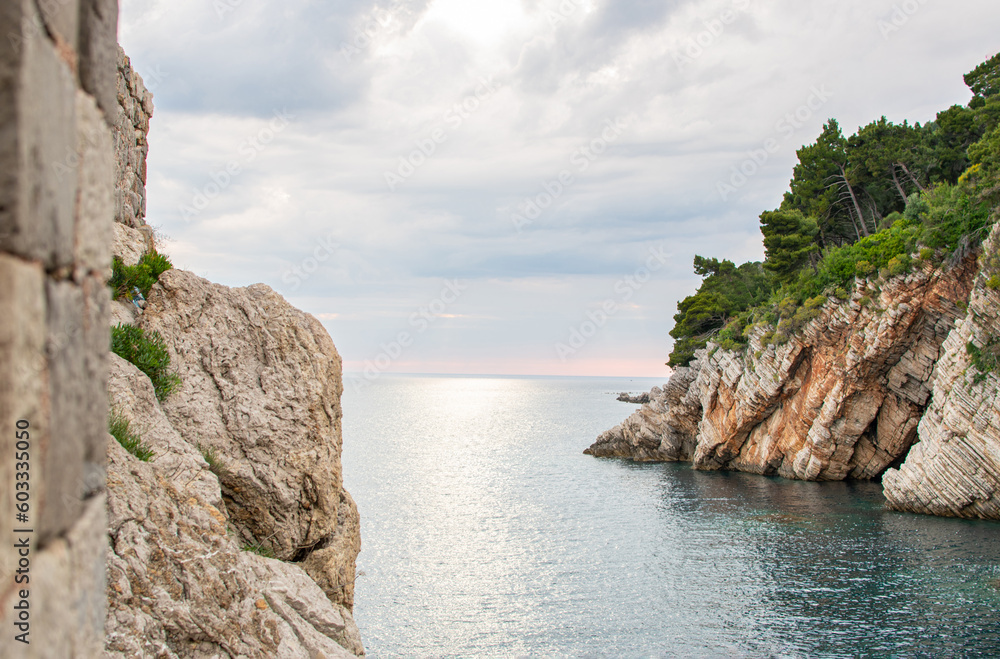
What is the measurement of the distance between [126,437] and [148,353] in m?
2.26

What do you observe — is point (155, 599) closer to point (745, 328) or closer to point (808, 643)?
point (808, 643)

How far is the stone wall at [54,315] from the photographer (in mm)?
2141

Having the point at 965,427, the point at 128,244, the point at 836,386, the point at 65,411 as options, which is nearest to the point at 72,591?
the point at 65,411

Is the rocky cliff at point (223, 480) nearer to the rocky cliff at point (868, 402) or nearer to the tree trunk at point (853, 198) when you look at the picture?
the rocky cliff at point (868, 402)

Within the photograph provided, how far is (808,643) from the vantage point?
19.8 metres

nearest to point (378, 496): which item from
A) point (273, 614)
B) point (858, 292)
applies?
point (858, 292)

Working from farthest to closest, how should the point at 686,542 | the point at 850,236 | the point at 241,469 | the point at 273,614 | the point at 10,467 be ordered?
the point at 850,236 → the point at 686,542 → the point at 241,469 → the point at 273,614 → the point at 10,467

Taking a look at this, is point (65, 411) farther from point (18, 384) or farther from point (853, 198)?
point (853, 198)

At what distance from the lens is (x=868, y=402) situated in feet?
142

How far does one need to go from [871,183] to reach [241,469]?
2418 inches

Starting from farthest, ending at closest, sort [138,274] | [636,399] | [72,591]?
1. [636,399]
2. [138,274]
3. [72,591]

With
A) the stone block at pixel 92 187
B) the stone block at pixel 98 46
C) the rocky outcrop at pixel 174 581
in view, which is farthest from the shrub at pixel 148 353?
the stone block at pixel 98 46

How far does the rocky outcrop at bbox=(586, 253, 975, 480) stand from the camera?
38000 millimetres

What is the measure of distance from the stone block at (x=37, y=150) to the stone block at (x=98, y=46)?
0.25 meters
